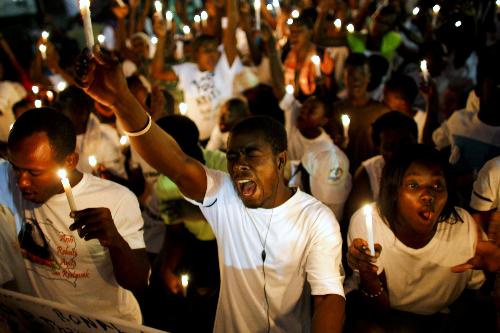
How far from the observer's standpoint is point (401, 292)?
258 centimetres

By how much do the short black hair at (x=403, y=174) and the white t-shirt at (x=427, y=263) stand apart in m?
0.05

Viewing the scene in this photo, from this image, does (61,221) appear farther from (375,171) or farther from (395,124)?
(395,124)

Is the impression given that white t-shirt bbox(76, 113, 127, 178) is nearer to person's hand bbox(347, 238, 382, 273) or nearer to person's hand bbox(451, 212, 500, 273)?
person's hand bbox(347, 238, 382, 273)

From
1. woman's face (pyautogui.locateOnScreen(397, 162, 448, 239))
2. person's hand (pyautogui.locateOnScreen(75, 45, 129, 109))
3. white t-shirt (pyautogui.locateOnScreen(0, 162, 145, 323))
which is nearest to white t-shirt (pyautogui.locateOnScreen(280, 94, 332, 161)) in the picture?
woman's face (pyautogui.locateOnScreen(397, 162, 448, 239))

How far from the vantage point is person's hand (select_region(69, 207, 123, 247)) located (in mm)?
1841

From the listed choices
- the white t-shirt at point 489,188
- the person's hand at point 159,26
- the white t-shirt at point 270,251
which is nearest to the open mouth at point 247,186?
the white t-shirt at point 270,251

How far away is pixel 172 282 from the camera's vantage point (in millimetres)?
3367

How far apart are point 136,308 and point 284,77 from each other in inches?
161

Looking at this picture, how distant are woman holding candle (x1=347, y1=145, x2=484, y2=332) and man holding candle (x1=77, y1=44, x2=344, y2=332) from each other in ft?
1.45

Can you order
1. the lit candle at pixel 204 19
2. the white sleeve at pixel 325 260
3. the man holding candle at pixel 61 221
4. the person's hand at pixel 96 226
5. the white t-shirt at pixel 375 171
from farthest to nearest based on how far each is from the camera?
the lit candle at pixel 204 19
the white t-shirt at pixel 375 171
the man holding candle at pixel 61 221
the white sleeve at pixel 325 260
the person's hand at pixel 96 226

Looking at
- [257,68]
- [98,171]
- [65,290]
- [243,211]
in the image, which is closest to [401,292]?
[243,211]

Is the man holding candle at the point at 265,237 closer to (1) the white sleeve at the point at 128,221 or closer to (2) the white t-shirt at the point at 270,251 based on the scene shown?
(2) the white t-shirt at the point at 270,251

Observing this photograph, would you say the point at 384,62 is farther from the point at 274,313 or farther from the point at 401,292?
the point at 274,313

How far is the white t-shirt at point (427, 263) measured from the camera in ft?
8.22
